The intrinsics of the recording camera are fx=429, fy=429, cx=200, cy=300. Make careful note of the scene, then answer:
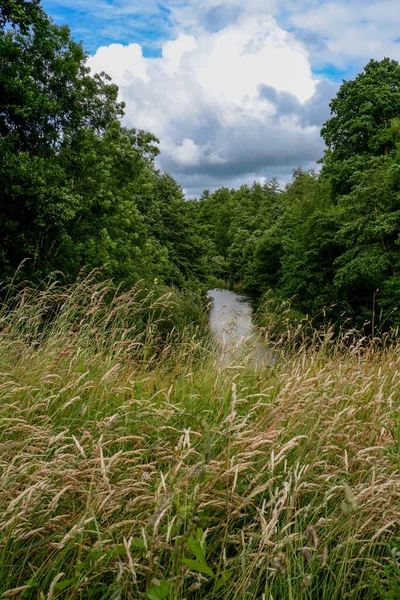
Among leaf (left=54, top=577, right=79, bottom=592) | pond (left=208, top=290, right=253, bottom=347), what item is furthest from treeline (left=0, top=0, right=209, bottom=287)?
leaf (left=54, top=577, right=79, bottom=592)

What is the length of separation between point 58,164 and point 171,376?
13.8m

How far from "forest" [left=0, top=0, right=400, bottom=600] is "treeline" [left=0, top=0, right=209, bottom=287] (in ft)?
0.28

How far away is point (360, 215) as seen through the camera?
2030cm

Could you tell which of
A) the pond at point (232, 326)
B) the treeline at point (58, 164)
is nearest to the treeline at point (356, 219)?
the pond at point (232, 326)

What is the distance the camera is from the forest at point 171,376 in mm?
1841

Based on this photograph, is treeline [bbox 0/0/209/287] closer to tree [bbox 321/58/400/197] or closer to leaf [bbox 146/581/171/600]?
leaf [bbox 146/581/171/600]

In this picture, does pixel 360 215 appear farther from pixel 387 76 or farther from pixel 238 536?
pixel 238 536

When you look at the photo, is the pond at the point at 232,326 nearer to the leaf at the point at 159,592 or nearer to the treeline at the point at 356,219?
the leaf at the point at 159,592

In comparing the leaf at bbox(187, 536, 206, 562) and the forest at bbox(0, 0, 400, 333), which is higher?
the forest at bbox(0, 0, 400, 333)

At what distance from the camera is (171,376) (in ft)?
13.0

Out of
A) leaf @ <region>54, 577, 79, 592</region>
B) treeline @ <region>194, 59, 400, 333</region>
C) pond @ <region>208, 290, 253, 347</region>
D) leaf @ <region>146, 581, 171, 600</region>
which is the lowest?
leaf @ <region>54, 577, 79, 592</region>

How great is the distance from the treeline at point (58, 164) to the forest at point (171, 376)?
0.28 ft

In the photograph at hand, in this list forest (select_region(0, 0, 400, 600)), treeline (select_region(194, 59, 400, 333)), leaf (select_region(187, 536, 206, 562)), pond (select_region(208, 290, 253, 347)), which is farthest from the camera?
treeline (select_region(194, 59, 400, 333))

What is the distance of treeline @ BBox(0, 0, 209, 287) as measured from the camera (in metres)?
13.8
